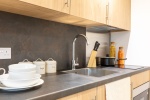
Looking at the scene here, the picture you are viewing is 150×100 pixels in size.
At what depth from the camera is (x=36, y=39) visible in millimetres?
1478

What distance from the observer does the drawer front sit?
5.72 feet

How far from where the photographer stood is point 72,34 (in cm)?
188

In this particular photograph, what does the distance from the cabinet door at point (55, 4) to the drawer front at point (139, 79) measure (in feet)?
3.35

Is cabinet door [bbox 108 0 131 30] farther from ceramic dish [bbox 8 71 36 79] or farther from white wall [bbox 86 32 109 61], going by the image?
ceramic dish [bbox 8 71 36 79]

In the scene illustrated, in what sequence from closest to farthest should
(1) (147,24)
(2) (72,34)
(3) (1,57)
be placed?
(3) (1,57) < (2) (72,34) < (1) (147,24)

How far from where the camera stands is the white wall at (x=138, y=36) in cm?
225

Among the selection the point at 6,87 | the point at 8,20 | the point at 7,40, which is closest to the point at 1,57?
the point at 7,40

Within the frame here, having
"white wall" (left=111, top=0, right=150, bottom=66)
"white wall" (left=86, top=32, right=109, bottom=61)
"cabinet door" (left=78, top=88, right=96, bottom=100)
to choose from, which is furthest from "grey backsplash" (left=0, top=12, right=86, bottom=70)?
"white wall" (left=111, top=0, right=150, bottom=66)

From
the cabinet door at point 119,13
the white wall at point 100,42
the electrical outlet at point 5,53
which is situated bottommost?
the electrical outlet at point 5,53

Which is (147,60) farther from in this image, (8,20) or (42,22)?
(8,20)

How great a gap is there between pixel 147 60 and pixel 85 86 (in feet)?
5.02

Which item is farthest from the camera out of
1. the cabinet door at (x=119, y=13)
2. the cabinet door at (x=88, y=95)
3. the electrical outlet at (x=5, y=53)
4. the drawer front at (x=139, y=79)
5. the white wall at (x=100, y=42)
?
the white wall at (x=100, y=42)

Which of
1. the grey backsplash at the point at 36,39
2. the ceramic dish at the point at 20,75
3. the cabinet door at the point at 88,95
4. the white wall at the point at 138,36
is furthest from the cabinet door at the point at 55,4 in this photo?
the white wall at the point at 138,36

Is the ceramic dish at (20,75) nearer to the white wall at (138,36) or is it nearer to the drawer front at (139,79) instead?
the drawer front at (139,79)
